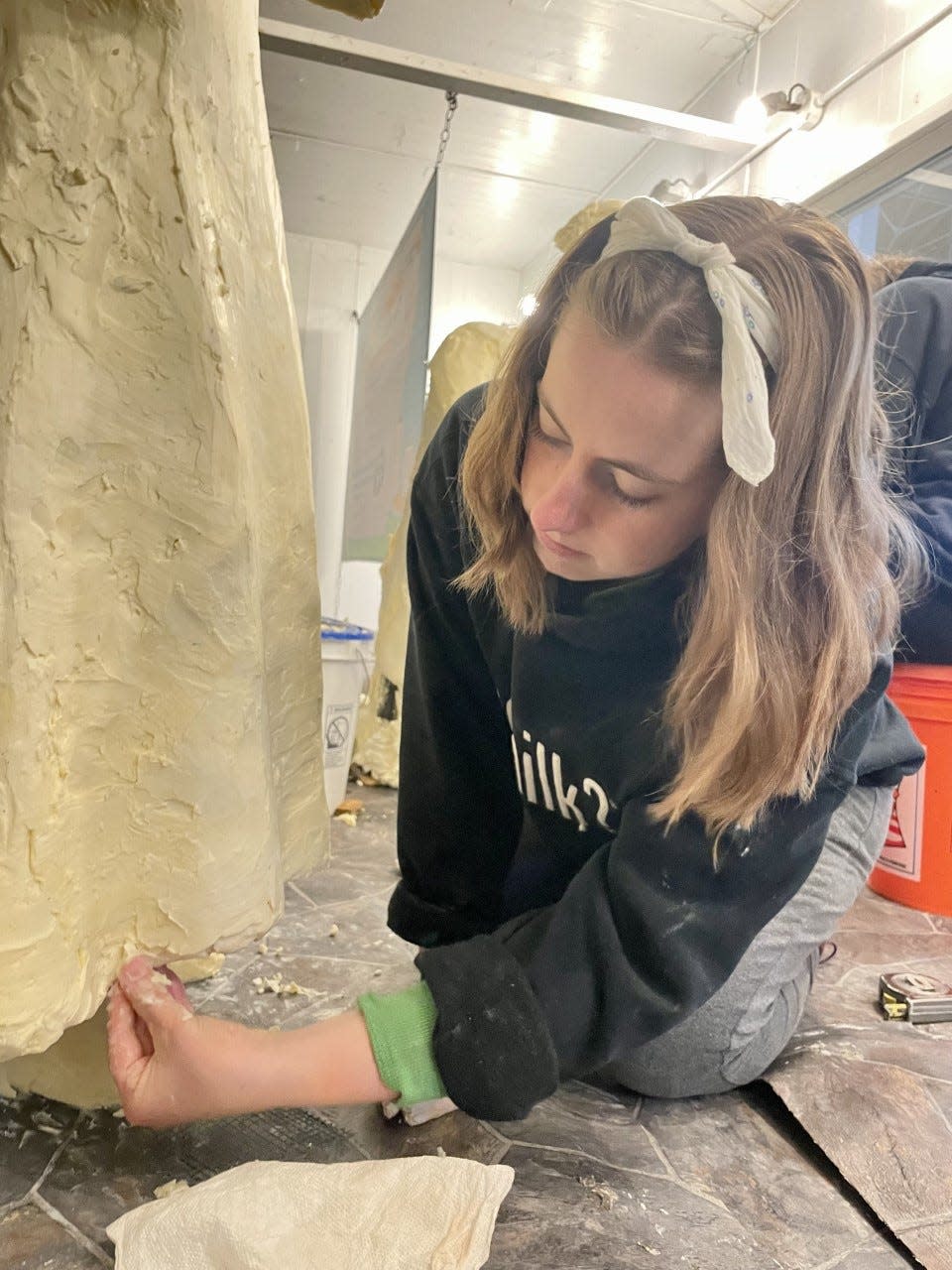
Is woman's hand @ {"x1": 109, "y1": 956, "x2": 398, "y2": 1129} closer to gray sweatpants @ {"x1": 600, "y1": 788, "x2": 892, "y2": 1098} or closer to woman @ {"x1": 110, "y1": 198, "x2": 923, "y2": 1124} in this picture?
woman @ {"x1": 110, "y1": 198, "x2": 923, "y2": 1124}

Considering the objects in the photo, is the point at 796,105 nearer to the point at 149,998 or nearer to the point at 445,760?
the point at 445,760

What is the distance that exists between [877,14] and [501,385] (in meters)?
1.83

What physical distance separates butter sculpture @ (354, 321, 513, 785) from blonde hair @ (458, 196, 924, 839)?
1.42 metres

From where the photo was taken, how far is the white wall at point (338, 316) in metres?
3.77

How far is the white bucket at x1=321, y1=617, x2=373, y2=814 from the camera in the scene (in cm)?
184

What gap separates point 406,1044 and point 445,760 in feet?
1.28

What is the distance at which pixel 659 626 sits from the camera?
0.78m

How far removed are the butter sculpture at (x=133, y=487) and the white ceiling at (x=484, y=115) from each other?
6.45 feet

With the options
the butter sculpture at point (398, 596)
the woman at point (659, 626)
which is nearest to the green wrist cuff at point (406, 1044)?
the woman at point (659, 626)

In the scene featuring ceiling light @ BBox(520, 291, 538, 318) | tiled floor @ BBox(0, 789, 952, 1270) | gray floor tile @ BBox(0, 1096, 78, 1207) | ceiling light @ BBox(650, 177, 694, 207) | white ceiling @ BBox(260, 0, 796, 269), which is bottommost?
tiled floor @ BBox(0, 789, 952, 1270)

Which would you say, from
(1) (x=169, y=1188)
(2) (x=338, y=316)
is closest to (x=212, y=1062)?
(1) (x=169, y=1188)

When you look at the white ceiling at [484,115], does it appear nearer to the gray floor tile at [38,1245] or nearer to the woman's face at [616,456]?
the woman's face at [616,456]

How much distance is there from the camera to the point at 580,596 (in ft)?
2.78

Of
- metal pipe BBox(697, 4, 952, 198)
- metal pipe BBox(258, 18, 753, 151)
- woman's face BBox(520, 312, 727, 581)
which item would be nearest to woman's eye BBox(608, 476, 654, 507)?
woman's face BBox(520, 312, 727, 581)
